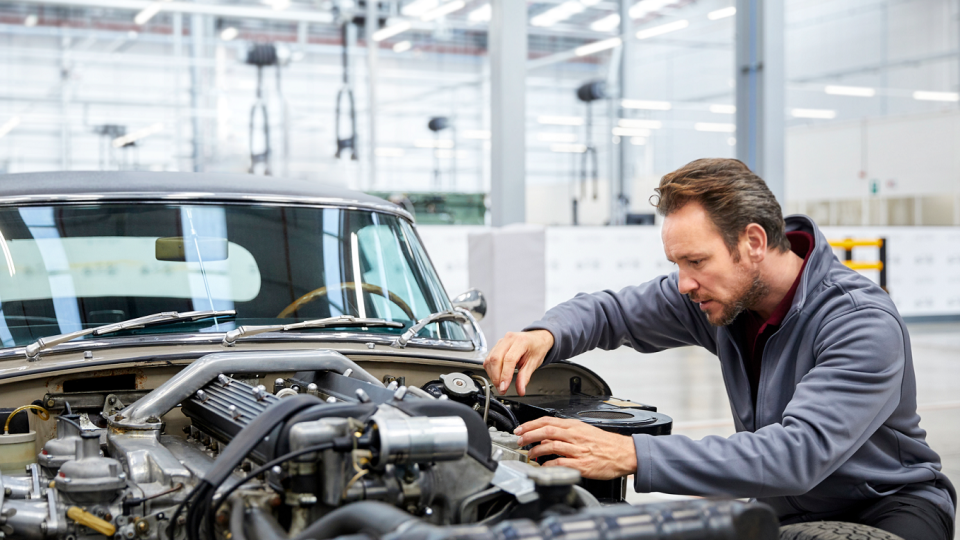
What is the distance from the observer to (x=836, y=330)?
218cm

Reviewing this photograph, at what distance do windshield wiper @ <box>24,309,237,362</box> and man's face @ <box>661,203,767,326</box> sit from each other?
4.25 feet

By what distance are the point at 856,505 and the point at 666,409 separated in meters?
4.90

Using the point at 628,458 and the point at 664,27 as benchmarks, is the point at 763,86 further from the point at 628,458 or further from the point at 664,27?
the point at 664,27

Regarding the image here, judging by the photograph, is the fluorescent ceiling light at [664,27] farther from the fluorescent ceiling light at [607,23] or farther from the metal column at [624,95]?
the fluorescent ceiling light at [607,23]

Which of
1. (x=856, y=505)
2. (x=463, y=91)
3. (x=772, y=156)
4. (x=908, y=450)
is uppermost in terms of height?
(x=463, y=91)

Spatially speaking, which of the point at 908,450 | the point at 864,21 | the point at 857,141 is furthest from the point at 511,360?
the point at 864,21

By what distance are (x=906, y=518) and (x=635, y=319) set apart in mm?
987

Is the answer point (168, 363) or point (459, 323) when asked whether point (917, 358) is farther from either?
point (168, 363)

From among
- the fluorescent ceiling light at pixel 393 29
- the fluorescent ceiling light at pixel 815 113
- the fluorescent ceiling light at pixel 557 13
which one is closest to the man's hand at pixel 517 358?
the fluorescent ceiling light at pixel 393 29

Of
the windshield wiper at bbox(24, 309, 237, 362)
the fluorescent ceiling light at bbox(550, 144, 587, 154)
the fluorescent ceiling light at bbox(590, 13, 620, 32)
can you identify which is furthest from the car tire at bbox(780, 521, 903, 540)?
the fluorescent ceiling light at bbox(550, 144, 587, 154)

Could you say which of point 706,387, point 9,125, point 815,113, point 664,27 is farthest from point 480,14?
point 706,387

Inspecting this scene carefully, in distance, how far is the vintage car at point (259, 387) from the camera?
5.29ft

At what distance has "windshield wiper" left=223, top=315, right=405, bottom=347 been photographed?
2521 mm

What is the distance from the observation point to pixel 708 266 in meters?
2.29
